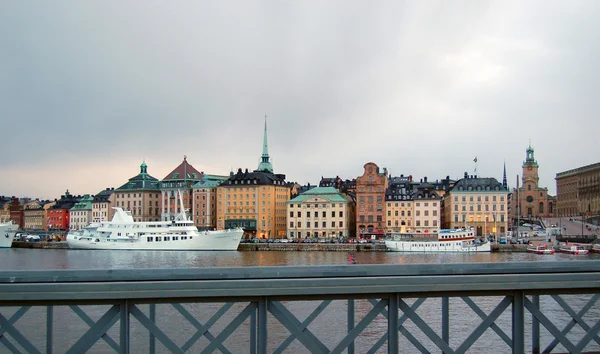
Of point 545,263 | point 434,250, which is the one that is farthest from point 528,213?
point 545,263

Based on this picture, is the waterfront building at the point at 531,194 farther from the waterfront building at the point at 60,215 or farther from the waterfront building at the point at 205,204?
the waterfront building at the point at 60,215

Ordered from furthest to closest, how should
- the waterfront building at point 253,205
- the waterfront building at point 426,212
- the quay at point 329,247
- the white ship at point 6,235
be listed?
the waterfront building at point 253,205 < the waterfront building at point 426,212 < the white ship at point 6,235 < the quay at point 329,247

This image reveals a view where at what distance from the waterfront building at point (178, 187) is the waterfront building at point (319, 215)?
89.0ft

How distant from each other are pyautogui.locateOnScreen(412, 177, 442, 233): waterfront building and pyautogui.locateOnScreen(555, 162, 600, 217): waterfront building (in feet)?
161

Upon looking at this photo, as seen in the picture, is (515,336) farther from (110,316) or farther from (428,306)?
(428,306)

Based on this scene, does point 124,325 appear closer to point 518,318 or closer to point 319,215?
point 518,318

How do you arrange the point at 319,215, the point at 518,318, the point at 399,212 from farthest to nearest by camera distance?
the point at 319,215 < the point at 399,212 < the point at 518,318

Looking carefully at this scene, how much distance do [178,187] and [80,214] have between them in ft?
127

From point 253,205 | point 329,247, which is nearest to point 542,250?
point 329,247

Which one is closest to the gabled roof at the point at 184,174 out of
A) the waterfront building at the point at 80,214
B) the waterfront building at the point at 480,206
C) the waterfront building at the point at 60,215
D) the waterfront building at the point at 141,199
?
the waterfront building at the point at 141,199

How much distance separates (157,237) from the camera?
91.5 metres

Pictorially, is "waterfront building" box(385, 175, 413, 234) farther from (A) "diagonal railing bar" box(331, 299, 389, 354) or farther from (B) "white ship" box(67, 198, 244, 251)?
(A) "diagonal railing bar" box(331, 299, 389, 354)

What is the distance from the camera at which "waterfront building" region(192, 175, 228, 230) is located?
128m

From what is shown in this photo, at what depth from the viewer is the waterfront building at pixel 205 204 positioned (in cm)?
12838
